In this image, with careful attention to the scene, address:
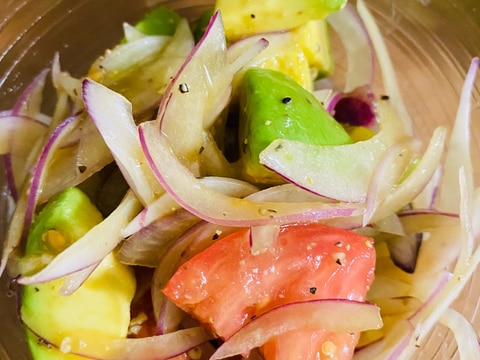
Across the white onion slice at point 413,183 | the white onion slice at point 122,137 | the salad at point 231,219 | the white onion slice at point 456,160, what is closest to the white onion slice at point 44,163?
the salad at point 231,219

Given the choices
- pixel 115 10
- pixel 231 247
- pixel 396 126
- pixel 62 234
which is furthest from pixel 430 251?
pixel 115 10

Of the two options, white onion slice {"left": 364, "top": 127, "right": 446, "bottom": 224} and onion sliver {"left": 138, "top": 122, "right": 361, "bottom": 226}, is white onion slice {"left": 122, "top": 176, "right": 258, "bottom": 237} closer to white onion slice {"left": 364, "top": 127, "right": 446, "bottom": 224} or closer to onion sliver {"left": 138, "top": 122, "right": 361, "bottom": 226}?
onion sliver {"left": 138, "top": 122, "right": 361, "bottom": 226}

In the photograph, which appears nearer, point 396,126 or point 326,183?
point 326,183

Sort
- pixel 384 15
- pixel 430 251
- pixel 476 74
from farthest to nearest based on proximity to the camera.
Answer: pixel 384 15 < pixel 476 74 < pixel 430 251

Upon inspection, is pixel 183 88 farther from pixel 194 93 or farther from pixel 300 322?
pixel 300 322

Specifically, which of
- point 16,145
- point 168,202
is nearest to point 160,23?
point 16,145

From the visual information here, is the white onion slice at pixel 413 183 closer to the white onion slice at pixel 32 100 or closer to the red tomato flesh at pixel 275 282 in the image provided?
the red tomato flesh at pixel 275 282

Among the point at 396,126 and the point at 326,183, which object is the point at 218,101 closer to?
the point at 326,183
